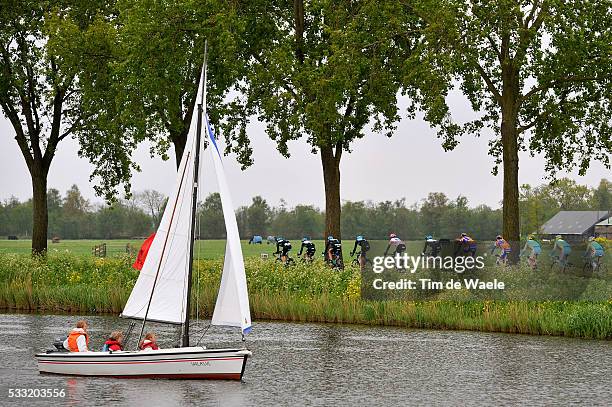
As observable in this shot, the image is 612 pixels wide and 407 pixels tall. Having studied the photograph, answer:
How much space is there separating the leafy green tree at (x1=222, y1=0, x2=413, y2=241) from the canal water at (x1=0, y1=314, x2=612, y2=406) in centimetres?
1414

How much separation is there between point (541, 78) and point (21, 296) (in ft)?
76.0

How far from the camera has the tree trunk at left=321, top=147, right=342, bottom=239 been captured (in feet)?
176

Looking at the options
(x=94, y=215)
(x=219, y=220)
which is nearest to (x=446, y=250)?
(x=219, y=220)

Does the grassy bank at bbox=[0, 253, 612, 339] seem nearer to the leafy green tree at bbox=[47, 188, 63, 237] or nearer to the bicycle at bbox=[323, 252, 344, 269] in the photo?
the bicycle at bbox=[323, 252, 344, 269]

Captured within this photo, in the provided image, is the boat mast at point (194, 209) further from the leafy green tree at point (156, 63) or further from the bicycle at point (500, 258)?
the leafy green tree at point (156, 63)

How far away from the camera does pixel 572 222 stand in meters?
142

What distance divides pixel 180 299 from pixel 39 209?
37.1 m

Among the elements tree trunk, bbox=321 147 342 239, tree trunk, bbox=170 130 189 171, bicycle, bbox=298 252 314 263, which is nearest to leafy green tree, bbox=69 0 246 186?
tree trunk, bbox=170 130 189 171

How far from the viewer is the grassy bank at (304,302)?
37.4 m

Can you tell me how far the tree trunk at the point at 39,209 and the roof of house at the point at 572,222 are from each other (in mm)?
84854

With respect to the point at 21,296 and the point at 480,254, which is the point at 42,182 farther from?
the point at 480,254

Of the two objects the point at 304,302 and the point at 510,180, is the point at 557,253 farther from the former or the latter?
the point at 304,302

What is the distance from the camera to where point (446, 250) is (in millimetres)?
43031

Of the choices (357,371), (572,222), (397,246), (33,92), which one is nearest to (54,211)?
(572,222)
